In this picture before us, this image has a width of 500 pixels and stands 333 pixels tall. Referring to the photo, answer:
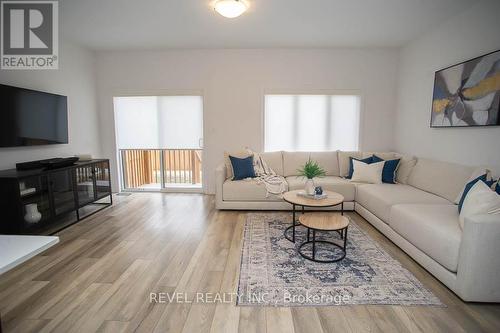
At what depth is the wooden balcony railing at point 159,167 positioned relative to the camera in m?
5.02

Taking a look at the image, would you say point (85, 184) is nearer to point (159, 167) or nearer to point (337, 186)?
point (159, 167)

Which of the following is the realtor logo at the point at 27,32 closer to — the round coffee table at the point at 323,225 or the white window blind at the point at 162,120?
the white window blind at the point at 162,120

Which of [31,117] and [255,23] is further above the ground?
[255,23]

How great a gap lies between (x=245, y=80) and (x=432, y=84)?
2.94 meters

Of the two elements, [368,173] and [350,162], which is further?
[350,162]

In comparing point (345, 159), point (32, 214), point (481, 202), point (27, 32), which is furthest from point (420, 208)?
point (27, 32)

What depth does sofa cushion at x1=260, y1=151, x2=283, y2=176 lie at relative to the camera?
436 centimetres

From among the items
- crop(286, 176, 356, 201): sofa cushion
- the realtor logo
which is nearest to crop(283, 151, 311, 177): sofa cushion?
crop(286, 176, 356, 201): sofa cushion


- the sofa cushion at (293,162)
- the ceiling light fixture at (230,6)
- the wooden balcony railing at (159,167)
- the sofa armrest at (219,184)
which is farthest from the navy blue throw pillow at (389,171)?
the wooden balcony railing at (159,167)

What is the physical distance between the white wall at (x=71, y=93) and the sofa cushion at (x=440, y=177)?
536 cm

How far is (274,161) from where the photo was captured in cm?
438

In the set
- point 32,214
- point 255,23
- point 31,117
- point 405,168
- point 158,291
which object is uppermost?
point 255,23

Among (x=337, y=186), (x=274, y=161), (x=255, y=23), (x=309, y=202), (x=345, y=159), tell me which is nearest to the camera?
(x=309, y=202)

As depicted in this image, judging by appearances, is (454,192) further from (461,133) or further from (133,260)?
(133,260)
